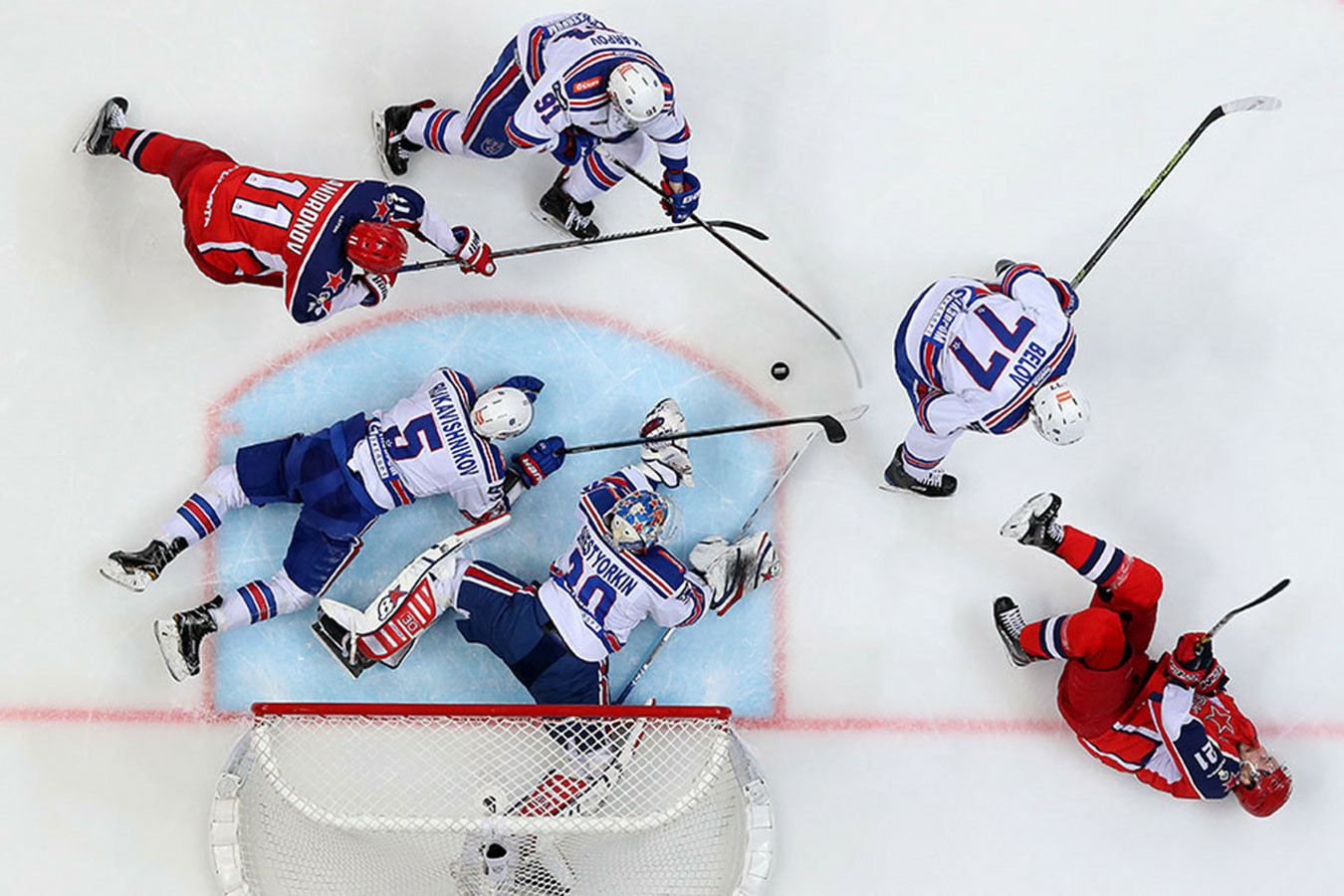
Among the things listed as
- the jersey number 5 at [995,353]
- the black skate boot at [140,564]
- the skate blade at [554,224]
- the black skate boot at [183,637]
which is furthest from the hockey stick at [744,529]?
the black skate boot at [140,564]

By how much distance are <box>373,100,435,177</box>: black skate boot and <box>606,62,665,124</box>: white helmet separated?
0.87 m

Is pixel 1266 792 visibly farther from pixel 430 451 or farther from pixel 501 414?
pixel 430 451

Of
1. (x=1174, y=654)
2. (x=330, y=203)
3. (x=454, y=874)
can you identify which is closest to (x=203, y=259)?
(x=330, y=203)

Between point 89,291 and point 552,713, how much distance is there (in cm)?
201

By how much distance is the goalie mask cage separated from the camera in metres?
3.54

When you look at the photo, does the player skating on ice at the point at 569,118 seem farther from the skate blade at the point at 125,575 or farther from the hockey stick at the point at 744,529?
the skate blade at the point at 125,575

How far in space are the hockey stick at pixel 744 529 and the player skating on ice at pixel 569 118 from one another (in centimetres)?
78

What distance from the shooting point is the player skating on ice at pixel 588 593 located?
3703mm

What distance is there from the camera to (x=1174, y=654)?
3.79 meters

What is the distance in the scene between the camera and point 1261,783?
12.6ft

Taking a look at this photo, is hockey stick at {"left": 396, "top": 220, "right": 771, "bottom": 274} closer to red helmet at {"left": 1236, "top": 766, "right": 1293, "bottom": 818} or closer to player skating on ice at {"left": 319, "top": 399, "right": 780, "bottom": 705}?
player skating on ice at {"left": 319, "top": 399, "right": 780, "bottom": 705}

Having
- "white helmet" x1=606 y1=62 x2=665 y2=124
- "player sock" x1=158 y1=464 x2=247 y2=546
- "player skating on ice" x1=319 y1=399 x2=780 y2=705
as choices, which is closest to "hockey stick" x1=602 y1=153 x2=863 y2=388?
"white helmet" x1=606 y1=62 x2=665 y2=124

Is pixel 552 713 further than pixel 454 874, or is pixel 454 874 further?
pixel 454 874

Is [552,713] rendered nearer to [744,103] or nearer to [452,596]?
[452,596]
